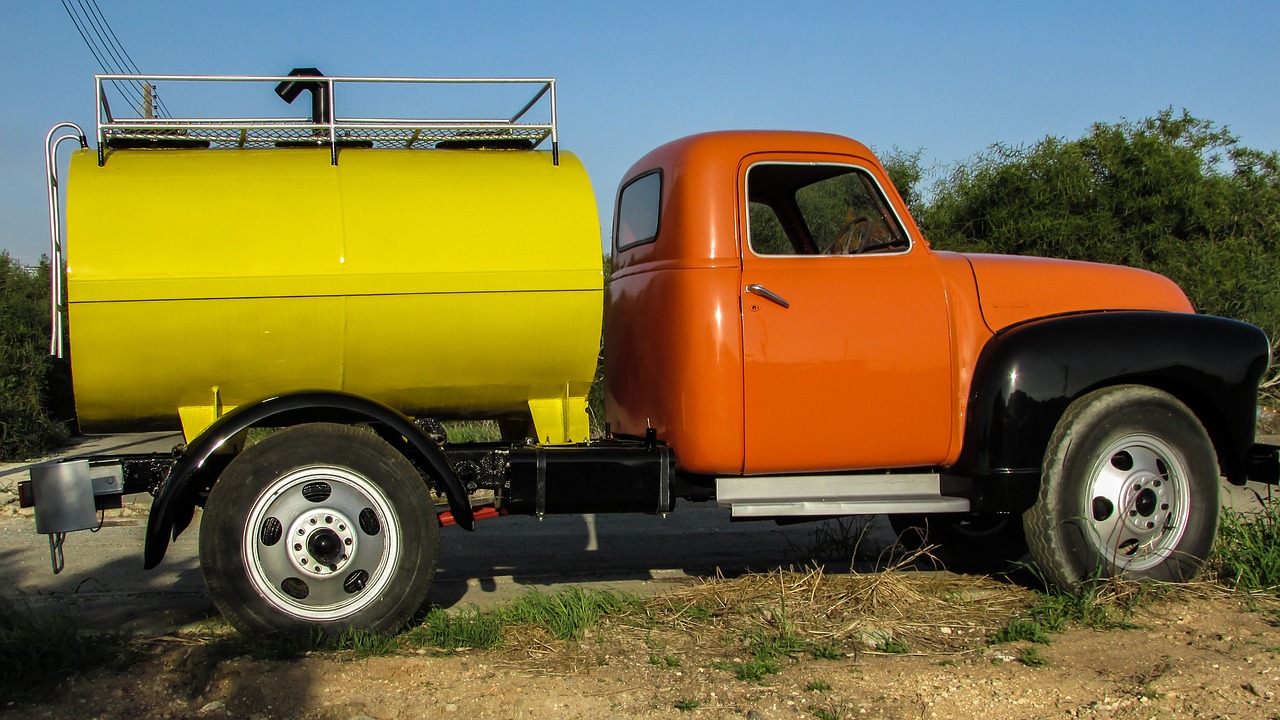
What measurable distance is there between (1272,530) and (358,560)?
189 inches

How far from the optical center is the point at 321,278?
4.60 metres

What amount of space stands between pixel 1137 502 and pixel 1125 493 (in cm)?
9

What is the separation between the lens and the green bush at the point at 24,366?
12.1 meters

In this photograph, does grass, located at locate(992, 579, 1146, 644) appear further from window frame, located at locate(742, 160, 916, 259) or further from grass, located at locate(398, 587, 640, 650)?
window frame, located at locate(742, 160, 916, 259)

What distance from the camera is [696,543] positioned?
739 cm

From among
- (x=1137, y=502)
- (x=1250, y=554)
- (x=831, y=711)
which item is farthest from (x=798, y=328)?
(x=1250, y=554)

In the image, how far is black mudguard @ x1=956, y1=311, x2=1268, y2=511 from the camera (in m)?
5.01

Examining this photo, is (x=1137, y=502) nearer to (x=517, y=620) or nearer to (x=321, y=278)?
(x=517, y=620)

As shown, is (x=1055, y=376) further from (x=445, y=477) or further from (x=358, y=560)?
(x=358, y=560)

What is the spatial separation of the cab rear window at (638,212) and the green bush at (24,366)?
899 centimetres

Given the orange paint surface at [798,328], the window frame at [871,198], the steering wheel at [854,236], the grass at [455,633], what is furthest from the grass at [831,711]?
the steering wheel at [854,236]

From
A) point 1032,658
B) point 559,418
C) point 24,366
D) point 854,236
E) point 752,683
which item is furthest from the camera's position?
point 24,366

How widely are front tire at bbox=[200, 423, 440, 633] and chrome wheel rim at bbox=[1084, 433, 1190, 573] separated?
10.4 feet

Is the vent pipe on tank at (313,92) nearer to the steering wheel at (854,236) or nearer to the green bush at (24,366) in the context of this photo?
the steering wheel at (854,236)
